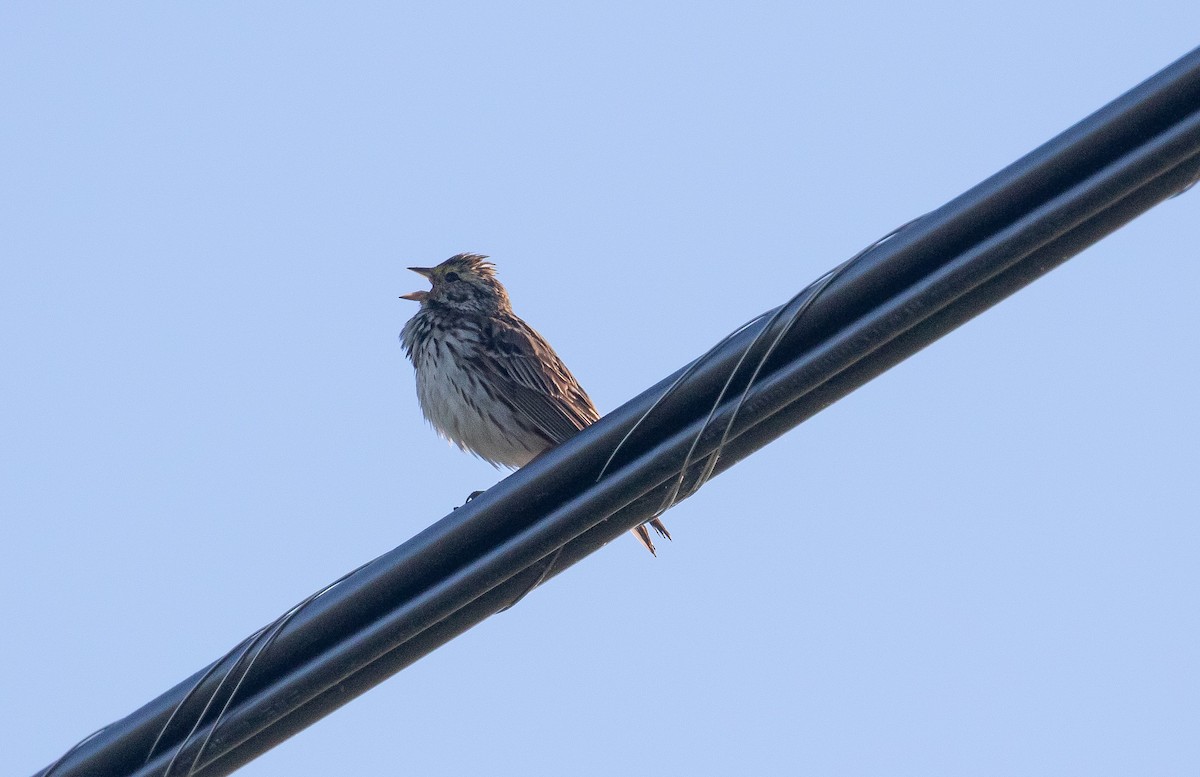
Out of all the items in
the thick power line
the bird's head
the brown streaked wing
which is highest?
the bird's head

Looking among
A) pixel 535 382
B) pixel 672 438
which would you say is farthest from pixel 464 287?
pixel 672 438

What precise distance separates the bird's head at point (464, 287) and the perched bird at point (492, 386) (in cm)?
10

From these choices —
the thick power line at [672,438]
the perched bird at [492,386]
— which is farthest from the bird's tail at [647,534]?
the thick power line at [672,438]

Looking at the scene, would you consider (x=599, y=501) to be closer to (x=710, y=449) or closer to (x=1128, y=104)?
(x=710, y=449)

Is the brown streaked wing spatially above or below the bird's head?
below

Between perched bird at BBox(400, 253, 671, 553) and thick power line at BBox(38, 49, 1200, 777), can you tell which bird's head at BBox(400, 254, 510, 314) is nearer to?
perched bird at BBox(400, 253, 671, 553)

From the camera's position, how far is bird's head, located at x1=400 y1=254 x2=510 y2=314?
36.6 ft

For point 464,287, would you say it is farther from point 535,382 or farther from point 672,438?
point 672,438

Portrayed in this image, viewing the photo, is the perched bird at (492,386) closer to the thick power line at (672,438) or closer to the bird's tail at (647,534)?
the bird's tail at (647,534)

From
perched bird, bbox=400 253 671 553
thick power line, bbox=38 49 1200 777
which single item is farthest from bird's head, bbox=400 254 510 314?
thick power line, bbox=38 49 1200 777

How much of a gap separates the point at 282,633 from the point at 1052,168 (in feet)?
8.71

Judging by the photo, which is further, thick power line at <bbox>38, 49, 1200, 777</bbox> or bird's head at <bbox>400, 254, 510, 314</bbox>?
bird's head at <bbox>400, 254, 510, 314</bbox>

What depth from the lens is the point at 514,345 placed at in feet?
35.0

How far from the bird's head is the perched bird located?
10 centimetres
